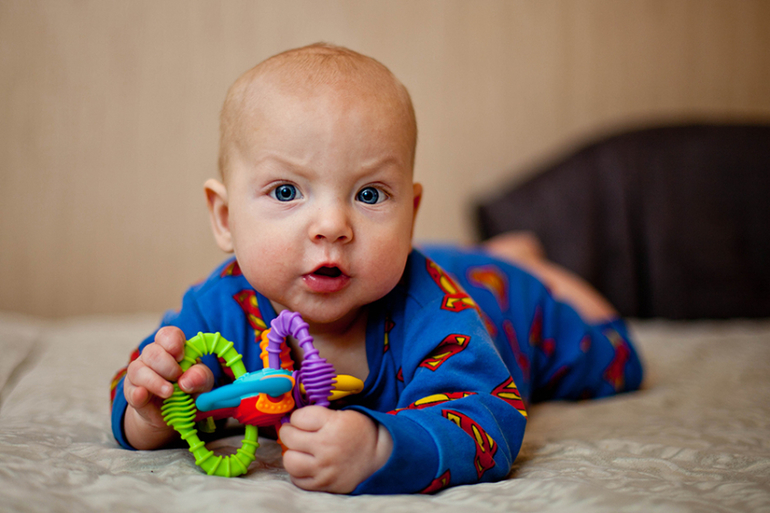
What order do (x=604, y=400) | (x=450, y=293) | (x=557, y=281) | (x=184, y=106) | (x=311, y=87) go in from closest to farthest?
(x=311, y=87), (x=450, y=293), (x=604, y=400), (x=557, y=281), (x=184, y=106)

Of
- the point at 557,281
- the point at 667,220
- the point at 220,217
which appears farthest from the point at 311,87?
the point at 667,220

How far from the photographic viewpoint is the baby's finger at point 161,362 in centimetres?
59

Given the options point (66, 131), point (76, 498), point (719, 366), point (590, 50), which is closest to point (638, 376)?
point (719, 366)

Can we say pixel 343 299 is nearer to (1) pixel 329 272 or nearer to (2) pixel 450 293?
(1) pixel 329 272

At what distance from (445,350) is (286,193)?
10.2 inches

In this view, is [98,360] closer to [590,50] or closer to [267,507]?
[267,507]

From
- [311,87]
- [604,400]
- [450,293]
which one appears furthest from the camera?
[604,400]

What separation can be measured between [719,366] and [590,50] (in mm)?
1462

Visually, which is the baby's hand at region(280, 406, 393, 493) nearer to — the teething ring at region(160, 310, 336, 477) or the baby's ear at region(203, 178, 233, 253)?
the teething ring at region(160, 310, 336, 477)

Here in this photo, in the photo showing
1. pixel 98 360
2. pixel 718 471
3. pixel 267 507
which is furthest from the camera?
pixel 98 360

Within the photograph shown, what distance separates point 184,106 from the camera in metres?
1.94

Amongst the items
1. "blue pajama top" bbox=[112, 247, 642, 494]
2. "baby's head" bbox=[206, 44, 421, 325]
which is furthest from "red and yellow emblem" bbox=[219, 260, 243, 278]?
"baby's head" bbox=[206, 44, 421, 325]

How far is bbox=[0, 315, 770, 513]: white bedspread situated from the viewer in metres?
0.53

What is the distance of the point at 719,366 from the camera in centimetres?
132
